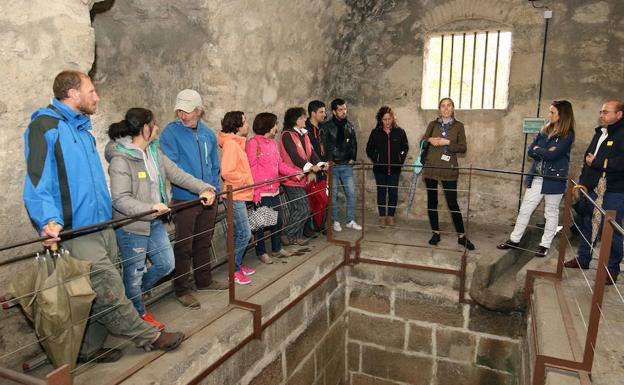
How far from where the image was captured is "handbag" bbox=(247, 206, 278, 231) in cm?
409

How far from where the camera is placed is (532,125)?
561 cm

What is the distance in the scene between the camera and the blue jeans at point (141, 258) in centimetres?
285

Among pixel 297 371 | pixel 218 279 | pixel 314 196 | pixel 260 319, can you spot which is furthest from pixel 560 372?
pixel 314 196

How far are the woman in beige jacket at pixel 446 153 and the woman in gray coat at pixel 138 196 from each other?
2720 mm

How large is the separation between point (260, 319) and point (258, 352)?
0.30 metres

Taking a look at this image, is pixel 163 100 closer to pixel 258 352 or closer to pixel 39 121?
pixel 39 121

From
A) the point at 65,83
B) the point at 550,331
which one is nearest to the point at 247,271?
the point at 65,83

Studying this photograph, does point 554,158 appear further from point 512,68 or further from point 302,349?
point 302,349

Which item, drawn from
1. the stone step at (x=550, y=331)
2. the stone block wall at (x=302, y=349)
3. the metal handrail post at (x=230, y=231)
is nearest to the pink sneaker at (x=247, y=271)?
the stone block wall at (x=302, y=349)

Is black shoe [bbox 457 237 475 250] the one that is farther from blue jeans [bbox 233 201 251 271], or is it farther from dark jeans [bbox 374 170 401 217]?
blue jeans [bbox 233 201 251 271]

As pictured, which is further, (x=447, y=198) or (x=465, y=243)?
(x=447, y=198)

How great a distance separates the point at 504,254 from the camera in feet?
15.3

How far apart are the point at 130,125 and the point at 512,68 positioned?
15.6ft

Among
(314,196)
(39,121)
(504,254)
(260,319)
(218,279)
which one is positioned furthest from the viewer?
(314,196)
